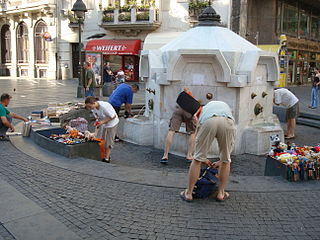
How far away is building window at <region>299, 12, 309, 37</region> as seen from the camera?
28.3 meters

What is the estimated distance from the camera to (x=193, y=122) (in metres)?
6.54

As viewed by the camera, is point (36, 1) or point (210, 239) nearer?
point (210, 239)

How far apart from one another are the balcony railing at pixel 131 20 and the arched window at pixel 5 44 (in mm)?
13038

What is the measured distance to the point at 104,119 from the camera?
6.30 m

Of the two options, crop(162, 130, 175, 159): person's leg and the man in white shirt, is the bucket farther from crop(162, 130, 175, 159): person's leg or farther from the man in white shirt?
the man in white shirt

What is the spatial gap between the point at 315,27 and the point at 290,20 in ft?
21.9

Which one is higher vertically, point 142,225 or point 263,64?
point 263,64

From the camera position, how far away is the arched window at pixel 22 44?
3282 cm

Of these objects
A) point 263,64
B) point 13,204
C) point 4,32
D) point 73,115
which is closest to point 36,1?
point 4,32

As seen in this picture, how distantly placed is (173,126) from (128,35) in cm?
2184

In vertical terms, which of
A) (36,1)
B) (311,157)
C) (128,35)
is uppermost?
(36,1)

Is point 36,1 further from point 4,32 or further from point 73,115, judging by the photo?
point 73,115

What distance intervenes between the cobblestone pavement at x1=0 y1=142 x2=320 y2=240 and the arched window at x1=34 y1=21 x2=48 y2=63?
91.6ft

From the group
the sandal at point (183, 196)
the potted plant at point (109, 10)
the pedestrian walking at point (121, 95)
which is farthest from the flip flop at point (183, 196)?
the potted plant at point (109, 10)
